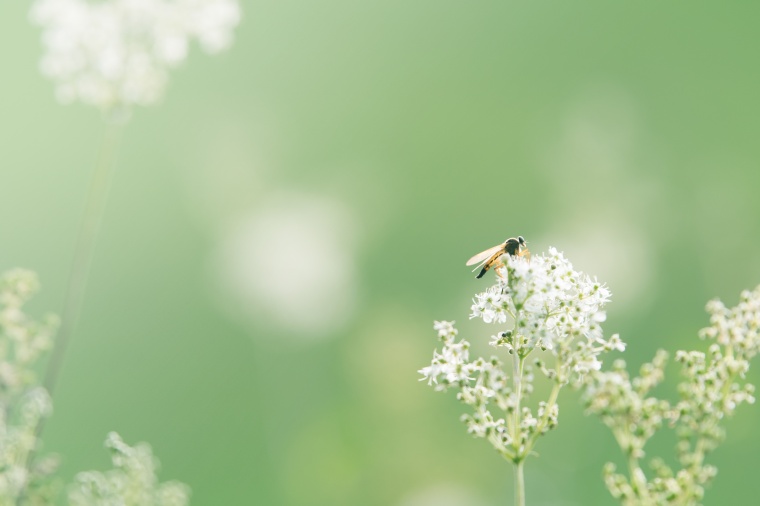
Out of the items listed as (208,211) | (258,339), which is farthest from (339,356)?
(208,211)

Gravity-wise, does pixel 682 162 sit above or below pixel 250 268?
above

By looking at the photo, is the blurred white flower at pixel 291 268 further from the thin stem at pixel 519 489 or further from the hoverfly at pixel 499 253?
the thin stem at pixel 519 489

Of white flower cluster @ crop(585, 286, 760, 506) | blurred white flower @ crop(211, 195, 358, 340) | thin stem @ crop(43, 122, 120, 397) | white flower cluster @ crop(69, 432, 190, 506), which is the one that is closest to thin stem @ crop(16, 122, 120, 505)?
thin stem @ crop(43, 122, 120, 397)

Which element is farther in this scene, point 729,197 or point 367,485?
point 729,197

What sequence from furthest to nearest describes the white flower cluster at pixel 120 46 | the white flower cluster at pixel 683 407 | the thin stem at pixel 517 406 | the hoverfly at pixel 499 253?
the white flower cluster at pixel 120 46 < the hoverfly at pixel 499 253 < the thin stem at pixel 517 406 < the white flower cluster at pixel 683 407

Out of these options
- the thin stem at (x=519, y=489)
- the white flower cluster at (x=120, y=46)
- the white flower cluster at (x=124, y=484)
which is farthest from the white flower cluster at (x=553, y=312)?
the white flower cluster at (x=120, y=46)

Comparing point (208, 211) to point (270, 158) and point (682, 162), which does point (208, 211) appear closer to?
point (270, 158)
